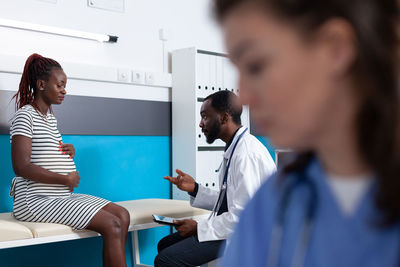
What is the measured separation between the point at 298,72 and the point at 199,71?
2685mm

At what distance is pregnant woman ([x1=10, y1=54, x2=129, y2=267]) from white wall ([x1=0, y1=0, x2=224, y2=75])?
1.74 ft

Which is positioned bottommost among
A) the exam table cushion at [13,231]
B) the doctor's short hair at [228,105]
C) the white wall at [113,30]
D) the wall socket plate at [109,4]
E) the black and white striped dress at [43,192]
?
the exam table cushion at [13,231]

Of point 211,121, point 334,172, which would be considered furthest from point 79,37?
point 334,172

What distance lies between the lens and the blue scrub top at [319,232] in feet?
1.80

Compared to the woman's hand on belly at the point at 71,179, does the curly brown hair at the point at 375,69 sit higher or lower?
higher

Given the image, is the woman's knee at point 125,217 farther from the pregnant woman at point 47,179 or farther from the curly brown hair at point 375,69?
the curly brown hair at point 375,69

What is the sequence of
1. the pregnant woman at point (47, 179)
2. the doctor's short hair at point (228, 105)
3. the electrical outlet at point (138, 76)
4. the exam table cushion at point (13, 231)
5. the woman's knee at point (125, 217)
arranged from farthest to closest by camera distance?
the electrical outlet at point (138, 76) < the doctor's short hair at point (228, 105) < the woman's knee at point (125, 217) < the pregnant woman at point (47, 179) < the exam table cushion at point (13, 231)

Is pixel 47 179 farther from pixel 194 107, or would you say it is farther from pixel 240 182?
pixel 194 107

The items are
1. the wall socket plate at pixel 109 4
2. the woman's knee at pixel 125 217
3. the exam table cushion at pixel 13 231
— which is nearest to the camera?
the exam table cushion at pixel 13 231

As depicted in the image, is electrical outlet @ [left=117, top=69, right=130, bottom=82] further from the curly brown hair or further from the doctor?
the curly brown hair

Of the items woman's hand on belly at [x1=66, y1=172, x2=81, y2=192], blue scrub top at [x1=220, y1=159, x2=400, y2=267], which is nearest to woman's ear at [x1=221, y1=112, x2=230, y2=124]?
woman's hand on belly at [x1=66, y1=172, x2=81, y2=192]

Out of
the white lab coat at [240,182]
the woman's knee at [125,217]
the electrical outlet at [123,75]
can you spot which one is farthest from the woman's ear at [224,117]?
the electrical outlet at [123,75]

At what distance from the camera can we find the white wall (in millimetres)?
2678

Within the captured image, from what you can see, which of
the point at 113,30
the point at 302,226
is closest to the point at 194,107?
the point at 113,30
